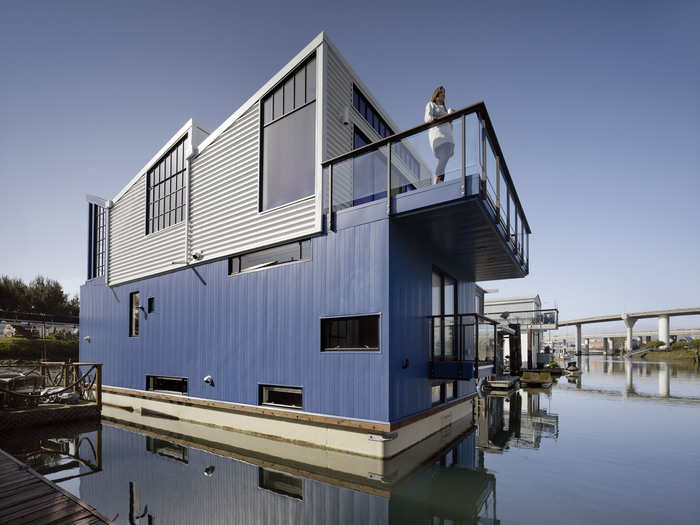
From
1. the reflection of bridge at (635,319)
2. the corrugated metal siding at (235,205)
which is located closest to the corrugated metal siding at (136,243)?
the corrugated metal siding at (235,205)

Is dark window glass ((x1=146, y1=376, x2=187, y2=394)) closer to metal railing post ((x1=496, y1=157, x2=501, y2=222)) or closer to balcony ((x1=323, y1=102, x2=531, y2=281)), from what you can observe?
balcony ((x1=323, y1=102, x2=531, y2=281))

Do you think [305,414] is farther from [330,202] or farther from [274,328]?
[330,202]

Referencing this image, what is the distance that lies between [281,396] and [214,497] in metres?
3.77

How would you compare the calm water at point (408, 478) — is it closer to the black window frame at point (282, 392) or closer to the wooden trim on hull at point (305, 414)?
the wooden trim on hull at point (305, 414)

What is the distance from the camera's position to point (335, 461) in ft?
25.7

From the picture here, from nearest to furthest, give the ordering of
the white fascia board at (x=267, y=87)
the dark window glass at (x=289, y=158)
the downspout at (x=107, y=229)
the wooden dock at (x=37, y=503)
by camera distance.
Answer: the wooden dock at (x=37, y=503), the white fascia board at (x=267, y=87), the dark window glass at (x=289, y=158), the downspout at (x=107, y=229)

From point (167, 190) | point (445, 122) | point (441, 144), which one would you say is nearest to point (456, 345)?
point (441, 144)

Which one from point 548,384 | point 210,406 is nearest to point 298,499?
point 210,406

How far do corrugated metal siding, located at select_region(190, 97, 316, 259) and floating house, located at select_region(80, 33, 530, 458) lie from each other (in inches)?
2.3

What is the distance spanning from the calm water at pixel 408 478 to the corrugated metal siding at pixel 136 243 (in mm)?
5651

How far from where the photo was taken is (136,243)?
610 inches

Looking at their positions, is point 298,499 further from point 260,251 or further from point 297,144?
point 297,144

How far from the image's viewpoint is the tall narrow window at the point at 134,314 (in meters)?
15.0

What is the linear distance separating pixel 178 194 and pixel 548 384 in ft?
73.9
